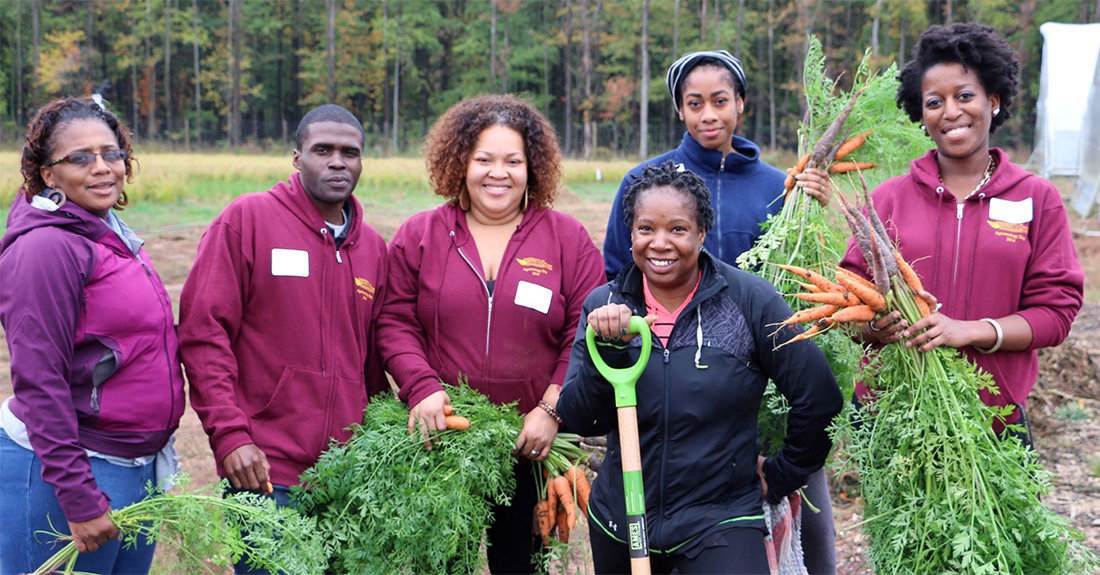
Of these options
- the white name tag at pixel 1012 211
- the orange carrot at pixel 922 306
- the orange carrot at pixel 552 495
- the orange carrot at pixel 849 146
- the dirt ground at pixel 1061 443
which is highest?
the orange carrot at pixel 849 146

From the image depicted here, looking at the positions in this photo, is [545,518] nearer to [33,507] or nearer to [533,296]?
[533,296]

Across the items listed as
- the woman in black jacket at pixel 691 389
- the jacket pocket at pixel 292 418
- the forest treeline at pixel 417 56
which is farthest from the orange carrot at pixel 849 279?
the forest treeline at pixel 417 56

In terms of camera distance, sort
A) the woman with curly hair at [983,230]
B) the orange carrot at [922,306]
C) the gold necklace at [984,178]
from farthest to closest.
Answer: the gold necklace at [984,178], the woman with curly hair at [983,230], the orange carrot at [922,306]

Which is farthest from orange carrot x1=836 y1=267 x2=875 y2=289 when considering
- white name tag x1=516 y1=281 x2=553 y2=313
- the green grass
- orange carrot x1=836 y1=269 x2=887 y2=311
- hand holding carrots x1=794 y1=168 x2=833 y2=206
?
the green grass

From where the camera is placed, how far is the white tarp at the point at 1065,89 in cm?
2158

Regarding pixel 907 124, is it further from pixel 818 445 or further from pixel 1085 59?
pixel 1085 59

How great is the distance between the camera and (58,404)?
117 inches

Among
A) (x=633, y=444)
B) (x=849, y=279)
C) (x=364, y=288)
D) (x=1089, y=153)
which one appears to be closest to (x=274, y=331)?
(x=364, y=288)

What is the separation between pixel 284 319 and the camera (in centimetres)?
358

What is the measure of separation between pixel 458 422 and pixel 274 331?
0.82m

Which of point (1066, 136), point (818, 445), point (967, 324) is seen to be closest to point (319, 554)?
point (818, 445)

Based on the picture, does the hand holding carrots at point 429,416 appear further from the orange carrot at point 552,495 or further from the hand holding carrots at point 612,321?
the hand holding carrots at point 612,321

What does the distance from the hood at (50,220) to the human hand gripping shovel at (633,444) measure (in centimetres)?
185

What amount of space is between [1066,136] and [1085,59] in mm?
2374
